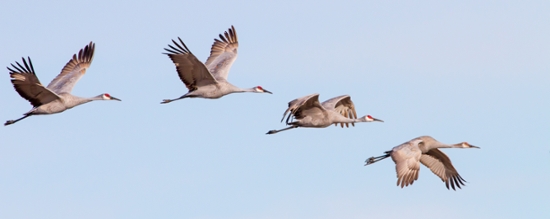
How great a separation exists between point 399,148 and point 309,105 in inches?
64.0

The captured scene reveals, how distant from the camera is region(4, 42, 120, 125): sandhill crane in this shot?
1834 cm

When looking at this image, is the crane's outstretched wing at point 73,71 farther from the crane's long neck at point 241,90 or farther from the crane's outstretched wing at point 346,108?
the crane's outstretched wing at point 346,108

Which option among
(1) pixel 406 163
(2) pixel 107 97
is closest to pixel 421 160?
(1) pixel 406 163

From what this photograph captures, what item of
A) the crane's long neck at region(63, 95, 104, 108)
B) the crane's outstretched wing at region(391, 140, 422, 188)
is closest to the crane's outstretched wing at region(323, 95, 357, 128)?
the crane's outstretched wing at region(391, 140, 422, 188)

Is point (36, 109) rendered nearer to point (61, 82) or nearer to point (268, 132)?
point (61, 82)

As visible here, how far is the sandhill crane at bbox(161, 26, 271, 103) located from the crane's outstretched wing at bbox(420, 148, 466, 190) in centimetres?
327

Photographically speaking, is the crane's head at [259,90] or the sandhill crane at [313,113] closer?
the sandhill crane at [313,113]

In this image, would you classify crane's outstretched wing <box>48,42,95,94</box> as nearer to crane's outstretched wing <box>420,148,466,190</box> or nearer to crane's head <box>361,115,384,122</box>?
crane's head <box>361,115,384,122</box>

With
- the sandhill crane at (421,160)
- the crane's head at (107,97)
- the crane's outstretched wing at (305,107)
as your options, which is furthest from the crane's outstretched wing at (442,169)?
the crane's head at (107,97)

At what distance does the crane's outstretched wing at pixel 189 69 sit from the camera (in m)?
18.9

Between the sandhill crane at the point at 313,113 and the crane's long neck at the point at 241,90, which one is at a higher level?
the crane's long neck at the point at 241,90

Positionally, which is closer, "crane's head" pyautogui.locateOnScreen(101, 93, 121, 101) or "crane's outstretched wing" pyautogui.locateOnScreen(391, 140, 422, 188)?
"crane's outstretched wing" pyautogui.locateOnScreen(391, 140, 422, 188)

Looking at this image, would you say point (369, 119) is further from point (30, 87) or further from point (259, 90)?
point (30, 87)

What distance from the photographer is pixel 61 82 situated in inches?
808
